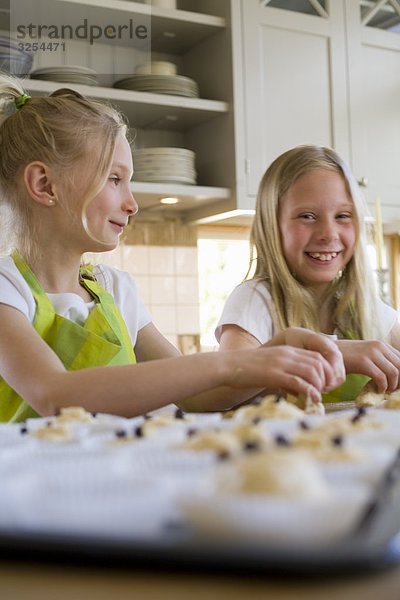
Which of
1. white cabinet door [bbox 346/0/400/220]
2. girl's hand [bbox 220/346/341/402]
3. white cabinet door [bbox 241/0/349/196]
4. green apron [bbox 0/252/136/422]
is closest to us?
girl's hand [bbox 220/346/341/402]

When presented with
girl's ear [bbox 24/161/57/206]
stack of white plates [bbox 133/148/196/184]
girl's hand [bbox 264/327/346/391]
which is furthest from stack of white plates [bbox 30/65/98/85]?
girl's hand [bbox 264/327/346/391]

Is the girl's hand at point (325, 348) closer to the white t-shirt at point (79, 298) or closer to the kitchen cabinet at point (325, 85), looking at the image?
the white t-shirt at point (79, 298)

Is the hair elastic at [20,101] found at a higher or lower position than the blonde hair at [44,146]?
higher

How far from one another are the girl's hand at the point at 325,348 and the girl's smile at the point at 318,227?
2.26ft

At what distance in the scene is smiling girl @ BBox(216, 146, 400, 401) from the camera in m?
1.73

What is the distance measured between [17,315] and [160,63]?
6.44 feet

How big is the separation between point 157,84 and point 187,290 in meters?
0.86

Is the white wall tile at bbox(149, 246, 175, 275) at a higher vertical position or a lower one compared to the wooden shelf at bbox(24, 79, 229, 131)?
lower

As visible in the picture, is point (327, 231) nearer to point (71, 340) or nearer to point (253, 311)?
point (253, 311)

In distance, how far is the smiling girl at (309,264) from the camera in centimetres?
173

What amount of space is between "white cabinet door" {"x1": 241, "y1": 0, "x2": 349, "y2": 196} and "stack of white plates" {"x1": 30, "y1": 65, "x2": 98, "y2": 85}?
1.98 feet

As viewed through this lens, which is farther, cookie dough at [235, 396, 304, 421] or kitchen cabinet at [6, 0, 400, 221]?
kitchen cabinet at [6, 0, 400, 221]

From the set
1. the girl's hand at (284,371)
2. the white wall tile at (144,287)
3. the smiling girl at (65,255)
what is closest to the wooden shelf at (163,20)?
the white wall tile at (144,287)

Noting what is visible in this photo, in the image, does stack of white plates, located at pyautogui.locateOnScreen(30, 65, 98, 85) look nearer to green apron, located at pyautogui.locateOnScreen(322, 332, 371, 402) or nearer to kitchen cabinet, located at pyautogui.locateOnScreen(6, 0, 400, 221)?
kitchen cabinet, located at pyautogui.locateOnScreen(6, 0, 400, 221)
